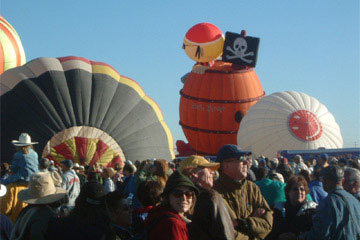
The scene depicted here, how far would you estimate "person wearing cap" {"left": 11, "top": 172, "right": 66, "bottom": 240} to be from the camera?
3.99 metres

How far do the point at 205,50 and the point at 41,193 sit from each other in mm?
19958

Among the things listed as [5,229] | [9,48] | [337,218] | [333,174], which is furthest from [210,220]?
[9,48]

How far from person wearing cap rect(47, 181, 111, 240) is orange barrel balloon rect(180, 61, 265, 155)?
19864 millimetres

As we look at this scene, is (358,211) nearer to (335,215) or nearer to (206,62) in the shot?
(335,215)

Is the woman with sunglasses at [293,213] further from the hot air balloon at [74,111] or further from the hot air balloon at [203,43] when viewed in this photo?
the hot air balloon at [203,43]

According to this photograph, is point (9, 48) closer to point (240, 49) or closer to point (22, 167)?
point (240, 49)

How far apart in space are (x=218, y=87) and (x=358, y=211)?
1949 cm

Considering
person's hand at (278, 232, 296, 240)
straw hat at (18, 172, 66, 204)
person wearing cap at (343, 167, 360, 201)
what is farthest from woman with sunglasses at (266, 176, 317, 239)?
straw hat at (18, 172, 66, 204)

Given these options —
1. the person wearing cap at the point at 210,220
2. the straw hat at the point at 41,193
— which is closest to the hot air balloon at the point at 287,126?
the straw hat at the point at 41,193

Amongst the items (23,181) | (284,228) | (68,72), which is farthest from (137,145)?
(284,228)

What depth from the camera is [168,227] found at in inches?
137

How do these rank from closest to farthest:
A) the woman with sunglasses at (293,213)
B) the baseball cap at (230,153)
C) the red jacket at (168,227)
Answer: the red jacket at (168,227), the baseball cap at (230,153), the woman with sunglasses at (293,213)

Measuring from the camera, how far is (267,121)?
2184 centimetres

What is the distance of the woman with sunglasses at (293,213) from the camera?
5043mm
